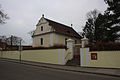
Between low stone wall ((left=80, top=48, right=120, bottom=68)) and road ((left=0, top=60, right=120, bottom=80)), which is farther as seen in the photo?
low stone wall ((left=80, top=48, right=120, bottom=68))

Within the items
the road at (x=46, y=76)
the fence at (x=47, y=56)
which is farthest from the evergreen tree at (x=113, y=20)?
the road at (x=46, y=76)

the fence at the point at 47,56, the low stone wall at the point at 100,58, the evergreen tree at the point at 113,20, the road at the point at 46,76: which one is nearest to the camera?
the road at the point at 46,76

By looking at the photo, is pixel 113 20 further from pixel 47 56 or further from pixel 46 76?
pixel 46 76

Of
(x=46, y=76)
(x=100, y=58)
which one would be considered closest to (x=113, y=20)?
(x=100, y=58)

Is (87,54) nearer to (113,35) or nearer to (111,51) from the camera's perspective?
(111,51)

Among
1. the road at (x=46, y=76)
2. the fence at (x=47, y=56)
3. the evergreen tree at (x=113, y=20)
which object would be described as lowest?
the road at (x=46, y=76)

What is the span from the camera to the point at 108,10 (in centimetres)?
2520

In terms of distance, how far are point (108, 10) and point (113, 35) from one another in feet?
17.4

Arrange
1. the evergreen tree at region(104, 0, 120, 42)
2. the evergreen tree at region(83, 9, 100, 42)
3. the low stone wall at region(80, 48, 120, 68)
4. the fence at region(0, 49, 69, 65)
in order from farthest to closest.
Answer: the evergreen tree at region(83, 9, 100, 42) < the evergreen tree at region(104, 0, 120, 42) < the fence at region(0, 49, 69, 65) < the low stone wall at region(80, 48, 120, 68)

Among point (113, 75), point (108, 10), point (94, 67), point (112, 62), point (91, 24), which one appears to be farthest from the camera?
point (91, 24)

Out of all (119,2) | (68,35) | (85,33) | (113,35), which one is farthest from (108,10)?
(85,33)

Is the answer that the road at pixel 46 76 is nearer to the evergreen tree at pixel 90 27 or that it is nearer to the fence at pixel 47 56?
the fence at pixel 47 56

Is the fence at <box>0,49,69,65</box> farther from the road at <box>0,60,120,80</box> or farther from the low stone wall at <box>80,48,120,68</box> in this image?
the road at <box>0,60,120,80</box>

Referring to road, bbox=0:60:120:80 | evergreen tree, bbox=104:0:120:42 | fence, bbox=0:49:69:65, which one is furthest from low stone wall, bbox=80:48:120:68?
evergreen tree, bbox=104:0:120:42
